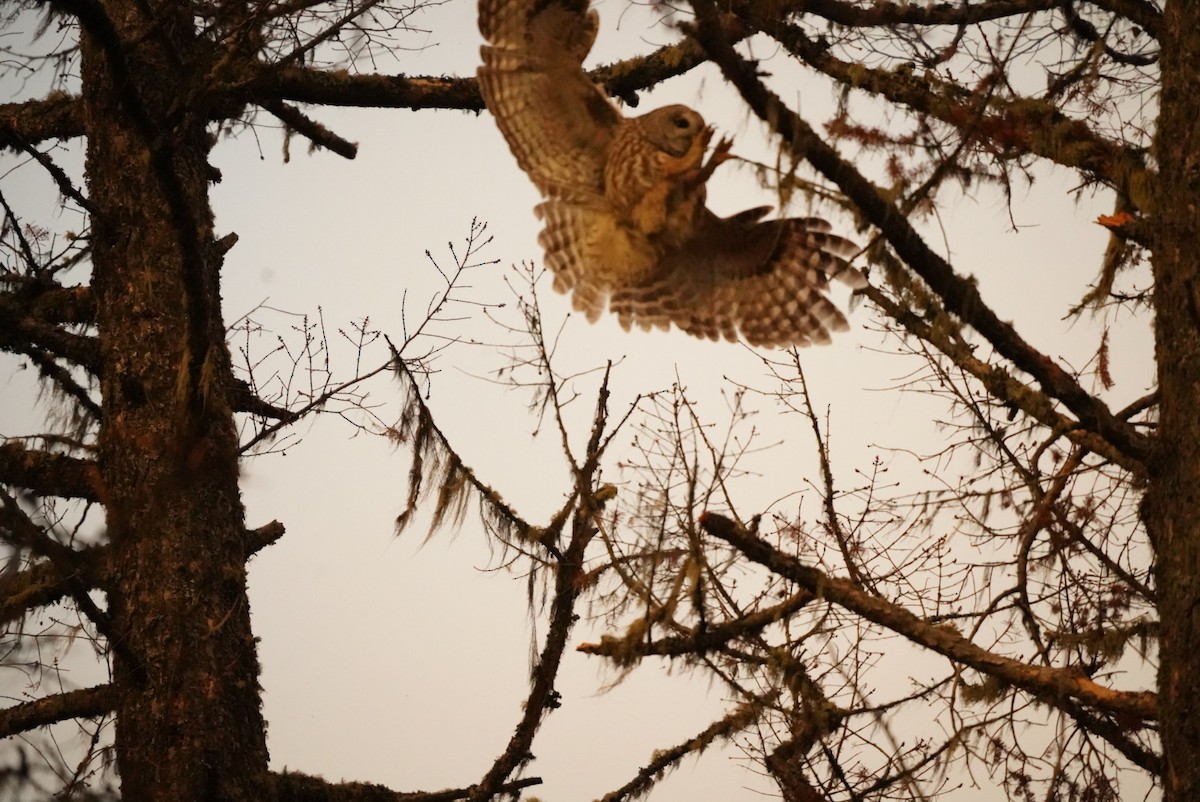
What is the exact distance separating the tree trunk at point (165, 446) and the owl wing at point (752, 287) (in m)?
2.20

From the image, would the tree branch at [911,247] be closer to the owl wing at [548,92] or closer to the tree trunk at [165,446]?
the owl wing at [548,92]

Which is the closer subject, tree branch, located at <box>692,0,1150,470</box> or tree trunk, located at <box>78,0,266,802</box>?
tree branch, located at <box>692,0,1150,470</box>

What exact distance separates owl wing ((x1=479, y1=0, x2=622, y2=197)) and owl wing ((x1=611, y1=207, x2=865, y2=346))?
66 cm

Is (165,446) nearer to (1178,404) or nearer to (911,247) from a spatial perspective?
(911,247)

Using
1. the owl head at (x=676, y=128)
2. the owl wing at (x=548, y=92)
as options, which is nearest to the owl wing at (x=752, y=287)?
the owl wing at (x=548, y=92)

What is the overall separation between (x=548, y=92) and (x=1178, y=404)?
114 inches

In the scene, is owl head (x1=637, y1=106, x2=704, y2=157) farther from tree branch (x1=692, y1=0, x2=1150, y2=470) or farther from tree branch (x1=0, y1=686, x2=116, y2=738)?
tree branch (x1=0, y1=686, x2=116, y2=738)

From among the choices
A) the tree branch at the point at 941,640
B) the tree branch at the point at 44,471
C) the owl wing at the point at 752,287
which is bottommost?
the tree branch at the point at 941,640

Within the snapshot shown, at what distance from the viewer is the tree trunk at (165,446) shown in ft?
14.8

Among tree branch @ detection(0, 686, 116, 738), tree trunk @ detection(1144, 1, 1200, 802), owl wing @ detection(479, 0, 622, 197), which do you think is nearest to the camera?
tree trunk @ detection(1144, 1, 1200, 802)

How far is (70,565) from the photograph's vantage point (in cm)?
335

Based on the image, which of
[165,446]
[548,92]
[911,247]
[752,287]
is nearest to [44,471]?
[165,446]

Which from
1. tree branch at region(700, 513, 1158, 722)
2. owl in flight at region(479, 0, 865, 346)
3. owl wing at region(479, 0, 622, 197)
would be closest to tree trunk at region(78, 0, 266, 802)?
owl wing at region(479, 0, 622, 197)

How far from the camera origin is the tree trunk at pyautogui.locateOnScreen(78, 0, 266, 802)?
14.8ft
